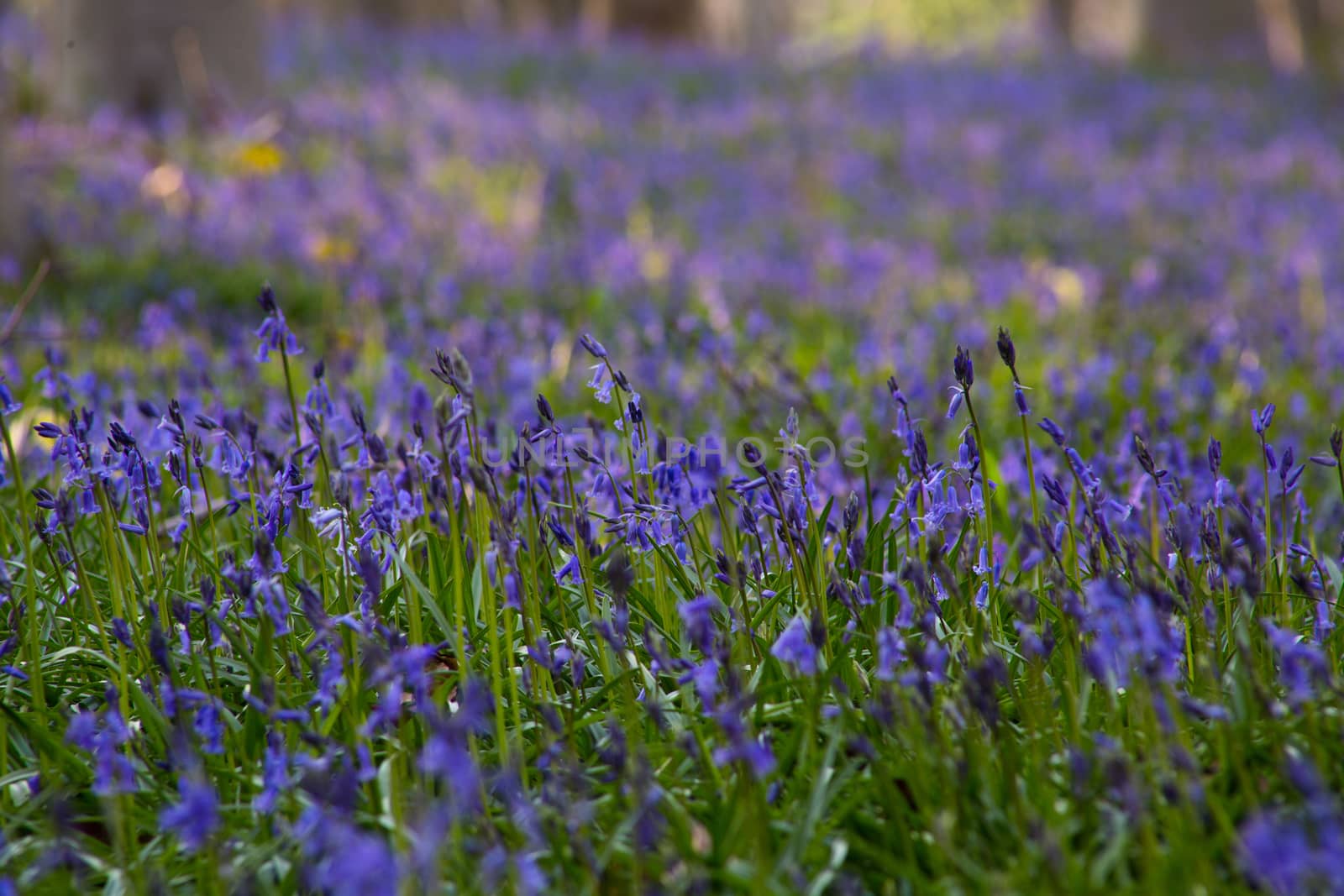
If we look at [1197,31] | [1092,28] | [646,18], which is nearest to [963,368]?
[1197,31]

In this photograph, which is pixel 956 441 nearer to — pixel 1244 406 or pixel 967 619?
pixel 1244 406

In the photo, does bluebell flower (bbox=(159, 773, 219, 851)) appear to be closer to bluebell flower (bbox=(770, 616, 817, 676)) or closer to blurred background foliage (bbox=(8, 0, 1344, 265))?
bluebell flower (bbox=(770, 616, 817, 676))

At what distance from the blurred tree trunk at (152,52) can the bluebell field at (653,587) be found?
11.6ft

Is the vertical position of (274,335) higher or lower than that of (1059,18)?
lower

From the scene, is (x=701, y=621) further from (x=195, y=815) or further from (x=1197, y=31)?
(x=1197, y=31)

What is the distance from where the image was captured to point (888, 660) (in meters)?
Answer: 1.97

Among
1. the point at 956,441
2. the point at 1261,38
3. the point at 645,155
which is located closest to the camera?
the point at 956,441

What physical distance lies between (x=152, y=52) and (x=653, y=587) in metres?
8.99

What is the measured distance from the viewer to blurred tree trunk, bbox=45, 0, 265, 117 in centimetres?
985

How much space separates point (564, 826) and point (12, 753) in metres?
1.05

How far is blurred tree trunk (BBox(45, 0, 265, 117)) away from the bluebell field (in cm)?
355

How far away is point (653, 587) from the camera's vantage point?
2701mm

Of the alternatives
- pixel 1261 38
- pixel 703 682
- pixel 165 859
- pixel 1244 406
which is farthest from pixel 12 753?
pixel 1261 38

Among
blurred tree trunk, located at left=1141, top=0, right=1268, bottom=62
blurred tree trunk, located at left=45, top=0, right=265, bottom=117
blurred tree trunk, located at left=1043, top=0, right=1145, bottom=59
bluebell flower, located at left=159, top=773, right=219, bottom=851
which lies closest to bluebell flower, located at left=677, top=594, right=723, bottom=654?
bluebell flower, located at left=159, top=773, right=219, bottom=851
